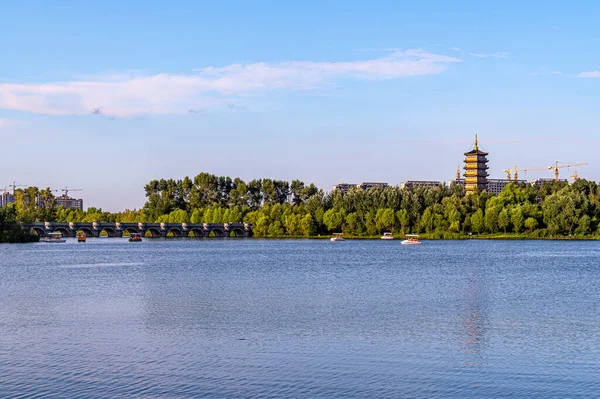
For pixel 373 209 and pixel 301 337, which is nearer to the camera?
pixel 301 337

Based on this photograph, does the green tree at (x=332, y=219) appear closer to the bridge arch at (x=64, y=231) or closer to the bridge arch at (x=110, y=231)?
the bridge arch at (x=110, y=231)

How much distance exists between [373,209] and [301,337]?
12052 cm

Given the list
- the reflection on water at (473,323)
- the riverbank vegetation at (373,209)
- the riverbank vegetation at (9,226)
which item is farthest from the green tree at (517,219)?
the reflection on water at (473,323)

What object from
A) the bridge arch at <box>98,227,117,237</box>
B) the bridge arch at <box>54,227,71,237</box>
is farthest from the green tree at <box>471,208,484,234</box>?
the bridge arch at <box>54,227,71,237</box>

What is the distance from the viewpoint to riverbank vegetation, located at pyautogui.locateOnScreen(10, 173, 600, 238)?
5103 inches

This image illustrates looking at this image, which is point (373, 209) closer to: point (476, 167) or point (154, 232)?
point (476, 167)

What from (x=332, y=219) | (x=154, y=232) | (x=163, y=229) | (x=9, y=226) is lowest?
(x=154, y=232)

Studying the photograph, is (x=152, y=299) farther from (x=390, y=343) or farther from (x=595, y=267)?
(x=595, y=267)

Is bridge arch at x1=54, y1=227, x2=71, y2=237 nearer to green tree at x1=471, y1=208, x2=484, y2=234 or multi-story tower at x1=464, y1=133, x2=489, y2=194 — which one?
green tree at x1=471, y1=208, x2=484, y2=234

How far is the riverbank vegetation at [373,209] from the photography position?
5103 inches

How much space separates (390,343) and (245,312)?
394 inches

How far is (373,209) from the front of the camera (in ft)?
484

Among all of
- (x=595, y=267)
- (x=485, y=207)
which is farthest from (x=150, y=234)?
(x=595, y=267)

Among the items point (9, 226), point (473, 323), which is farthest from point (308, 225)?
point (473, 323)
